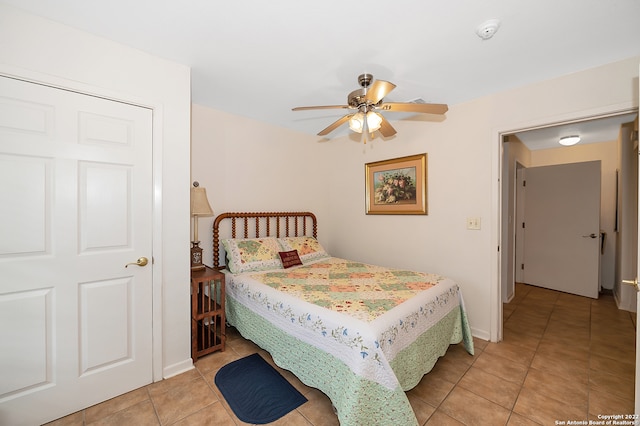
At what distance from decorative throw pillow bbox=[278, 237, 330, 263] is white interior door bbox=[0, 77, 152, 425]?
61.0 inches

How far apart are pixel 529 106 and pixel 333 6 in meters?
2.02

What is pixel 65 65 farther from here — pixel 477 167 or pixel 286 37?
pixel 477 167

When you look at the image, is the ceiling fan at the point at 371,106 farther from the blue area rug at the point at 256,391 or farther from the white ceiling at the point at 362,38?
the blue area rug at the point at 256,391

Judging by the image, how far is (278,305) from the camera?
80.1 inches

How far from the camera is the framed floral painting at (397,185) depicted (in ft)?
9.93

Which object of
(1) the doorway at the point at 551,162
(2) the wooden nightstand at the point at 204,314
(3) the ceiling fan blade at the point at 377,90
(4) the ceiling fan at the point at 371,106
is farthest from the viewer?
(1) the doorway at the point at 551,162

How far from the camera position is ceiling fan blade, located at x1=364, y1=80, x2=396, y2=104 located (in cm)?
160

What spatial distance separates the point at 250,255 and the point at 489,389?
236cm

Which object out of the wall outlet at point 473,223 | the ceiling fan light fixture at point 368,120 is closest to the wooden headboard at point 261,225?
the ceiling fan light fixture at point 368,120

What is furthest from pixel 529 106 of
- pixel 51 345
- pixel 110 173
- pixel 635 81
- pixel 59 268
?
pixel 51 345

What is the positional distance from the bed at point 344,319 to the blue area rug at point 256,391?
148mm

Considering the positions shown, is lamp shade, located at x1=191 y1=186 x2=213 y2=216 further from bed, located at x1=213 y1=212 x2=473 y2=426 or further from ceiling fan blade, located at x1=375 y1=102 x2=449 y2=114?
ceiling fan blade, located at x1=375 y1=102 x2=449 y2=114

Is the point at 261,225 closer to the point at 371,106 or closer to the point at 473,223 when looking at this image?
the point at 371,106

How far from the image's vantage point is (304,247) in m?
3.30
